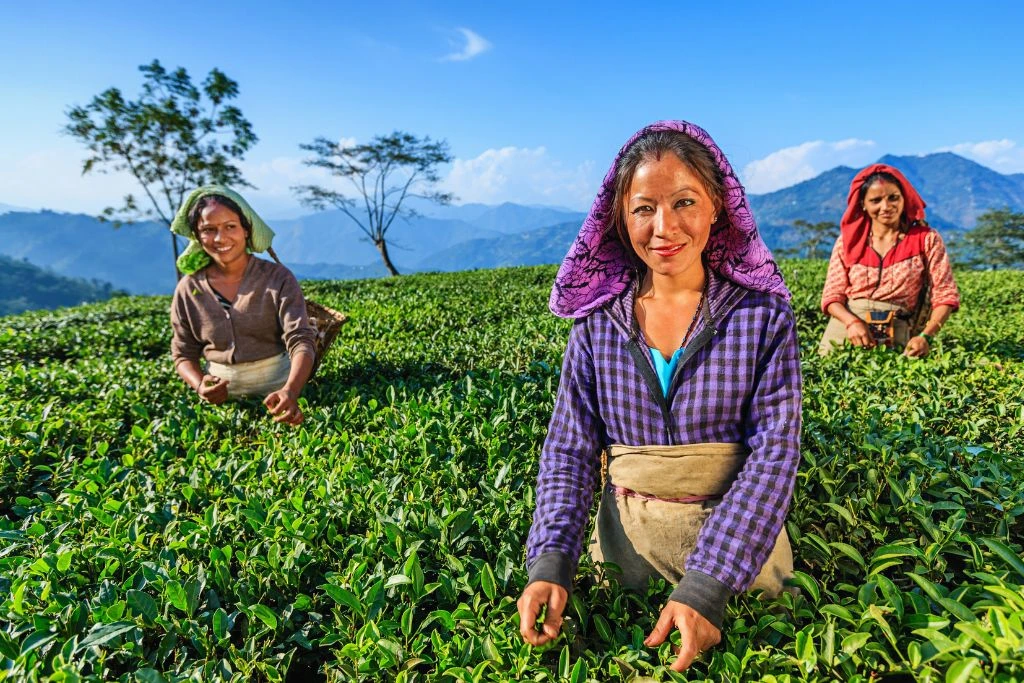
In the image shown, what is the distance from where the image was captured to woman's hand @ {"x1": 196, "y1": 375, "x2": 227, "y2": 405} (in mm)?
3682

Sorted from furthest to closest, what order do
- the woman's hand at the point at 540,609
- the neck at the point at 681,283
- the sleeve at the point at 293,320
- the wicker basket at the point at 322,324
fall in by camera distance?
the wicker basket at the point at 322,324 < the sleeve at the point at 293,320 < the neck at the point at 681,283 < the woman's hand at the point at 540,609

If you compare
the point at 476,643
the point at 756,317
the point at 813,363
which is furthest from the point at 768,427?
the point at 813,363

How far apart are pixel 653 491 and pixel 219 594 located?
1.43 meters

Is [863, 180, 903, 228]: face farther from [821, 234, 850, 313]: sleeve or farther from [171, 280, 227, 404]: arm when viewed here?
[171, 280, 227, 404]: arm

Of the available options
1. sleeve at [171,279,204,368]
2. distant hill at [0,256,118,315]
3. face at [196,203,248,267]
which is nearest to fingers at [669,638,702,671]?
face at [196,203,248,267]

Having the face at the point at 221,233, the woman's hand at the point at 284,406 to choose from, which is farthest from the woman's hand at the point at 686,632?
the face at the point at 221,233

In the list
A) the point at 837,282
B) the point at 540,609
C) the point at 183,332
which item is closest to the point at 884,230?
the point at 837,282

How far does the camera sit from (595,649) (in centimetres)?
156

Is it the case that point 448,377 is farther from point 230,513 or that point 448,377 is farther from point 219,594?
point 219,594

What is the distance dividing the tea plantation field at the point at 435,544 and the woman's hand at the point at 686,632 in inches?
2.8

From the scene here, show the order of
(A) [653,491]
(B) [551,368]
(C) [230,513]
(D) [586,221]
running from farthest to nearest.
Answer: (B) [551,368], (C) [230,513], (D) [586,221], (A) [653,491]

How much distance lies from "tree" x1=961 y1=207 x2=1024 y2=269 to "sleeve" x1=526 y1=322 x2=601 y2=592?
81887 millimetres

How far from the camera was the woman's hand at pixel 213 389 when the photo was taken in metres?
Result: 3.68

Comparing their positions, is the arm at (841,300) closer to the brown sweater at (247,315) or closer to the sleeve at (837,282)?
the sleeve at (837,282)
